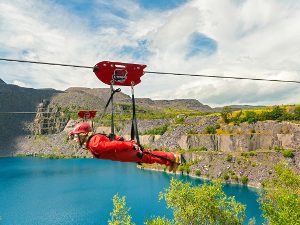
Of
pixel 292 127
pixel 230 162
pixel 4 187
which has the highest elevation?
pixel 292 127

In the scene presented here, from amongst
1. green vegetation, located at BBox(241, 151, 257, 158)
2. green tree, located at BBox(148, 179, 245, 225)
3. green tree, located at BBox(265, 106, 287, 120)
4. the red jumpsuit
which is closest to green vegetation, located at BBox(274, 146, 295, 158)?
green vegetation, located at BBox(241, 151, 257, 158)

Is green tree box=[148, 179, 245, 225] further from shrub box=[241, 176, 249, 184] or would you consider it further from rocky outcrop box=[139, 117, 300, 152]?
rocky outcrop box=[139, 117, 300, 152]

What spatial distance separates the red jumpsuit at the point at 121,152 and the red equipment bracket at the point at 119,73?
4.62 ft

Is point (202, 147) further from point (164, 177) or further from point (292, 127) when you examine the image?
point (292, 127)

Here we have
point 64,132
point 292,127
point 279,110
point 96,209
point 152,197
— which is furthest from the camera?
point 64,132

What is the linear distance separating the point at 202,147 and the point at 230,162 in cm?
1112

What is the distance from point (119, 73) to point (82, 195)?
6236cm

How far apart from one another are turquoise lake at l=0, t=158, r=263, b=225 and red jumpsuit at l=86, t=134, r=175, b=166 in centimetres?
3987

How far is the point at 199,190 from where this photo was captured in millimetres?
30719

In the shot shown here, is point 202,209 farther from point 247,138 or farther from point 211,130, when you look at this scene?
point 211,130

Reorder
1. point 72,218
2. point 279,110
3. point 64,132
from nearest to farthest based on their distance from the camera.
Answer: point 72,218
point 279,110
point 64,132

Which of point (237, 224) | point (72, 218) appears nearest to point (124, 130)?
point (72, 218)

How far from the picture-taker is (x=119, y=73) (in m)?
8.03

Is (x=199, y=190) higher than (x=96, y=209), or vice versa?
(x=199, y=190)
